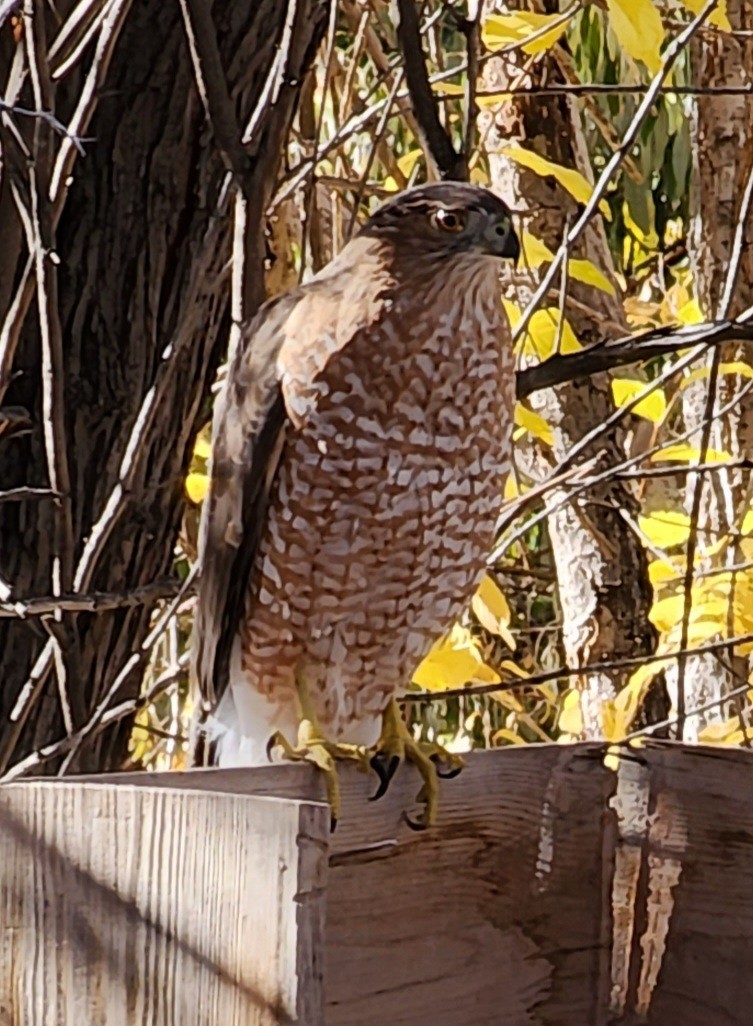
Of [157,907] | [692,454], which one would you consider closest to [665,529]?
[692,454]

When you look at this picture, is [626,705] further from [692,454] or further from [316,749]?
[316,749]

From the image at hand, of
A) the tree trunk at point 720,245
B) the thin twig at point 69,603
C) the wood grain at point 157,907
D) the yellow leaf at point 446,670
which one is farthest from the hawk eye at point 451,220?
the tree trunk at point 720,245

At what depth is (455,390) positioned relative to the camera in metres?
2.34

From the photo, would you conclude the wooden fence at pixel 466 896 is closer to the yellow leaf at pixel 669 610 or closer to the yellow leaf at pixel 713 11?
the yellow leaf at pixel 669 610

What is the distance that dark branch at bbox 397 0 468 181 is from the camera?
2225 mm

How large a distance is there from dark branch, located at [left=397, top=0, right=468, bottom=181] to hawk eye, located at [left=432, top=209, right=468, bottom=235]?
0.40 feet

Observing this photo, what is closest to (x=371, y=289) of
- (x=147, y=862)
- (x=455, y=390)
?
(x=455, y=390)

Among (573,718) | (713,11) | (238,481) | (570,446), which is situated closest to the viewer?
(238,481)

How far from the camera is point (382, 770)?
7.09ft

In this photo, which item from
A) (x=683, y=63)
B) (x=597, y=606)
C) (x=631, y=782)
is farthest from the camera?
(x=683, y=63)

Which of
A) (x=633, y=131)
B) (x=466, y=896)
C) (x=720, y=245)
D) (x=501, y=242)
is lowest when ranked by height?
(x=466, y=896)

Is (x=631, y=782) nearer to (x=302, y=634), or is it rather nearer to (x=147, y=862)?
(x=302, y=634)

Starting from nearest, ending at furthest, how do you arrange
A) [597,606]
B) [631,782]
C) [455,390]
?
[631,782] < [455,390] < [597,606]

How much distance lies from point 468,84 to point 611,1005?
3.75ft
